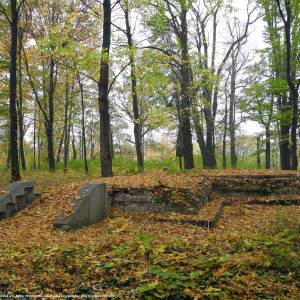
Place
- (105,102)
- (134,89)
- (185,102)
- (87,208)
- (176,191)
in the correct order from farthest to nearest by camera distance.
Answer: (134,89) → (185,102) → (105,102) → (176,191) → (87,208)

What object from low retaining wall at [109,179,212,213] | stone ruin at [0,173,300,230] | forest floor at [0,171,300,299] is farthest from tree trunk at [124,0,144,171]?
forest floor at [0,171,300,299]

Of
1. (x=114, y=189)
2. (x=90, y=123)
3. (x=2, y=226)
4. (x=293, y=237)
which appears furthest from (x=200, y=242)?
(x=90, y=123)

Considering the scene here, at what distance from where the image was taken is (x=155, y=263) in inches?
185

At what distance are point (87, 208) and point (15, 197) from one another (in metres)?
2.13

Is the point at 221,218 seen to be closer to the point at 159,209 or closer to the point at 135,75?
the point at 159,209

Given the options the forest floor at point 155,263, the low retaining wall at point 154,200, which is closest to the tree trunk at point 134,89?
the low retaining wall at point 154,200

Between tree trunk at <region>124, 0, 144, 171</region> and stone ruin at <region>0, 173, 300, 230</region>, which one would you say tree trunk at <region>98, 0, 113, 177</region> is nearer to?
tree trunk at <region>124, 0, 144, 171</region>

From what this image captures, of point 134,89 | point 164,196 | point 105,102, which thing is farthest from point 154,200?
point 134,89

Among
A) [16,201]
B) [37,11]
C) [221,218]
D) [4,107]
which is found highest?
[37,11]

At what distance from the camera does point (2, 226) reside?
25.9 feet

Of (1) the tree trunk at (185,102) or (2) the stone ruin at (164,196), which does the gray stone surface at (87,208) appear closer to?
(2) the stone ruin at (164,196)

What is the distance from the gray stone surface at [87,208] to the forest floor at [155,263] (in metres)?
0.33

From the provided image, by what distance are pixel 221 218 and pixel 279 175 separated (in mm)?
3753

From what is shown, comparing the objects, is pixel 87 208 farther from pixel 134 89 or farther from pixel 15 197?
pixel 134 89
